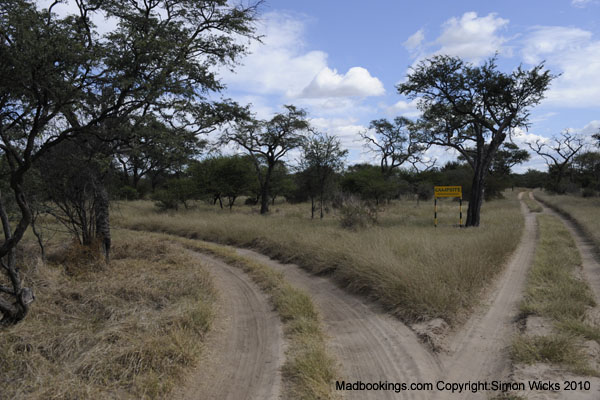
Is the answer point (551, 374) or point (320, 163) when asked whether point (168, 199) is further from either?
point (551, 374)

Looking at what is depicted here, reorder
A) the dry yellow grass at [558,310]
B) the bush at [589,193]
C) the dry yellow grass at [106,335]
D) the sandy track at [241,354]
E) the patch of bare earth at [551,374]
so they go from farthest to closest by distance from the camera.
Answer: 1. the bush at [589,193]
2. the dry yellow grass at [558,310]
3. the sandy track at [241,354]
4. the dry yellow grass at [106,335]
5. the patch of bare earth at [551,374]

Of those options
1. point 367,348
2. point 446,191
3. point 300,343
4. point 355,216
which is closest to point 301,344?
point 300,343

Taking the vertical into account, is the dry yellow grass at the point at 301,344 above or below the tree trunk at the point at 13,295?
below

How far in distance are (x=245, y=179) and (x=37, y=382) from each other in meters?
26.6

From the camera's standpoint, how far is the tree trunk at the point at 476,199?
18641mm

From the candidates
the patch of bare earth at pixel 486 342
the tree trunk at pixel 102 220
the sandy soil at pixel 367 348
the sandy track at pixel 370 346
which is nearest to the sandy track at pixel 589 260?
the sandy soil at pixel 367 348

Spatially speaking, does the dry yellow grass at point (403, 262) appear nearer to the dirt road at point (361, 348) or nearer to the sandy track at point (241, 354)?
the dirt road at point (361, 348)

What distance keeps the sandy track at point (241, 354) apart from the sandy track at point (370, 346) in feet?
→ 2.70

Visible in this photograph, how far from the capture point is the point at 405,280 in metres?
6.65

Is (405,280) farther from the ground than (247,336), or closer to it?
farther from the ground

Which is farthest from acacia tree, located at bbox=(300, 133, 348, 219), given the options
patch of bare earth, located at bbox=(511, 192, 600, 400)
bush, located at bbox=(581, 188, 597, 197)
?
bush, located at bbox=(581, 188, 597, 197)

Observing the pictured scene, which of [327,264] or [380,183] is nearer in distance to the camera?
[327,264]

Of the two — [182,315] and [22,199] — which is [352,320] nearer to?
[182,315]

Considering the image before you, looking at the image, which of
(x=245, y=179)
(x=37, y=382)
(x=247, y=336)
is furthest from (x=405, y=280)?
(x=245, y=179)
